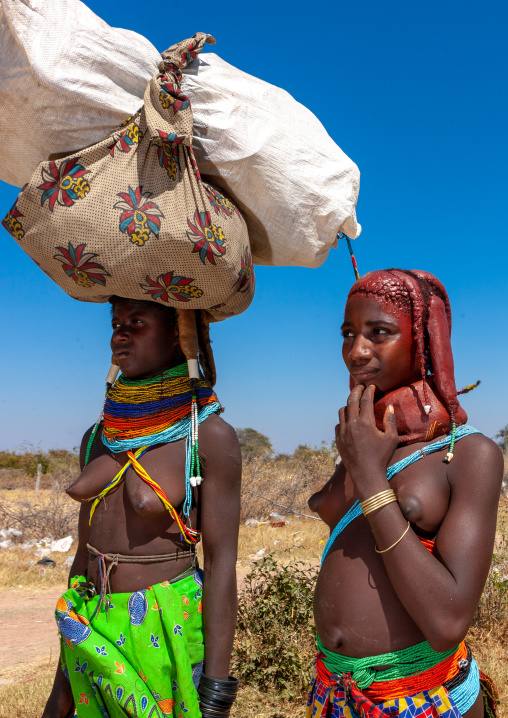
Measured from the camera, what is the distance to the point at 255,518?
11.0 m

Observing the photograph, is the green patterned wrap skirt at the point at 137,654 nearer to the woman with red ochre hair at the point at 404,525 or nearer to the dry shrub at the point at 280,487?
the woman with red ochre hair at the point at 404,525

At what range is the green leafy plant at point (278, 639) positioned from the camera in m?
3.96

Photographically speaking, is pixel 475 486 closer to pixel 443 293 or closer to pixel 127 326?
pixel 443 293

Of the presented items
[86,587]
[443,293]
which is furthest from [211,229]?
[86,587]

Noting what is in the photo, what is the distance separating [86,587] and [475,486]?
145 cm

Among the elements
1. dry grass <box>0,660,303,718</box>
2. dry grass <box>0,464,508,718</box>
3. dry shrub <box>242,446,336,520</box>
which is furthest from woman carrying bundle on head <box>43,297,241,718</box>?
dry shrub <box>242,446,336,520</box>

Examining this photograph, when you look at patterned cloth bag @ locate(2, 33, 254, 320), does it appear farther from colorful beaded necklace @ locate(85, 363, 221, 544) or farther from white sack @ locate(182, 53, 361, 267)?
colorful beaded necklace @ locate(85, 363, 221, 544)

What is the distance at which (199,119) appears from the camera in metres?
1.97

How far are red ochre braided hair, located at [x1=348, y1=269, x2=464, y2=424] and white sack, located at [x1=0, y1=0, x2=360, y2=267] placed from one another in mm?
470

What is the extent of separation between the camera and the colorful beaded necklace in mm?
2178

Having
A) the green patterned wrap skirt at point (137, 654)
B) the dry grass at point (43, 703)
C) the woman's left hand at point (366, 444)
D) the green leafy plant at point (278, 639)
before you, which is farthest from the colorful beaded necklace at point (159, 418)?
the green leafy plant at point (278, 639)

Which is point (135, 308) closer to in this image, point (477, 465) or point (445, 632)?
point (477, 465)

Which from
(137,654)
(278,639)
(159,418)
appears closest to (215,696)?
(137,654)

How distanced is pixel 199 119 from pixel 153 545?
4.77 ft
